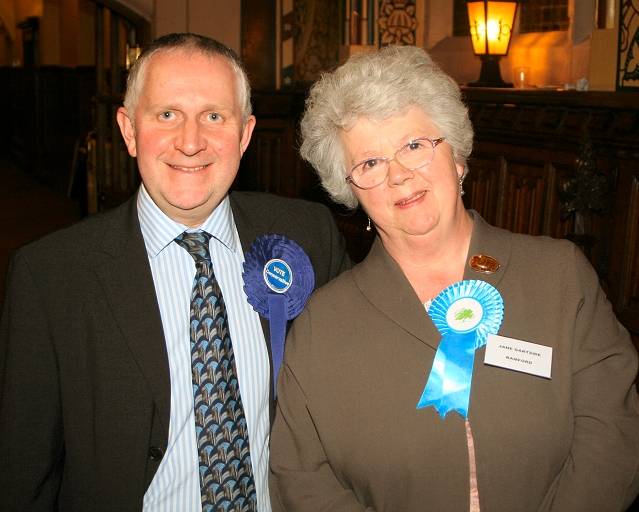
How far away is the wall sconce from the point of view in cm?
664

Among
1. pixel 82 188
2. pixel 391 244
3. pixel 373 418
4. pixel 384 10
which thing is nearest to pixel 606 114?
pixel 391 244

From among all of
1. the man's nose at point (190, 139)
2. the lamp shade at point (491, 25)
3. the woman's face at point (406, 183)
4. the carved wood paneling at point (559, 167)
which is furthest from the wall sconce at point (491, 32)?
the man's nose at point (190, 139)

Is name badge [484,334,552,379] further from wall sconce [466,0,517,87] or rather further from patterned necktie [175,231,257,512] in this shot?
wall sconce [466,0,517,87]

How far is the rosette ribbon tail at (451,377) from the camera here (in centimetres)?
180

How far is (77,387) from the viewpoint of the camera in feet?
6.17

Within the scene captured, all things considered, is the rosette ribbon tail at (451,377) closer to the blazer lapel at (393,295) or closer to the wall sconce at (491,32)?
the blazer lapel at (393,295)

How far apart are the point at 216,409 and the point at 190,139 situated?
0.65 metres

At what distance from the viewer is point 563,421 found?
1.81m

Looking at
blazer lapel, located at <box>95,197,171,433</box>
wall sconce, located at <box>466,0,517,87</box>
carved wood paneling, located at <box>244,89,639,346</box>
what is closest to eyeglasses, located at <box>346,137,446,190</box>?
blazer lapel, located at <box>95,197,171,433</box>

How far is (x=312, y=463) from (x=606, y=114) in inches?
111

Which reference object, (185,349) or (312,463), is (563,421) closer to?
(312,463)

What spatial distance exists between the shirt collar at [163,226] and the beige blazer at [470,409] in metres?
0.34

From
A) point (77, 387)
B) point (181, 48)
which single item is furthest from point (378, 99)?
point (77, 387)

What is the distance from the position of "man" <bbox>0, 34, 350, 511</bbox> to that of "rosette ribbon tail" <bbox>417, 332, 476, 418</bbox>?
1.49 feet
